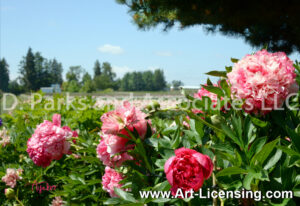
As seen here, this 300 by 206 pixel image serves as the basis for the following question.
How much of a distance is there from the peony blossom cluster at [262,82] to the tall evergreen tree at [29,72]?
237 ft

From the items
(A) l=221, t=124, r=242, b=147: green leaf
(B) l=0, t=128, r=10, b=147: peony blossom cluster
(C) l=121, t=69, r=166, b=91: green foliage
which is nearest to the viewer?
(A) l=221, t=124, r=242, b=147: green leaf

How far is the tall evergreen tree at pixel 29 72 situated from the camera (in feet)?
220

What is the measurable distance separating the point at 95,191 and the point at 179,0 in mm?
4200

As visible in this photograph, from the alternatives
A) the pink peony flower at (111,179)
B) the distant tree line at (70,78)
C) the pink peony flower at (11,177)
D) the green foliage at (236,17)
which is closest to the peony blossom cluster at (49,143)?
the pink peony flower at (111,179)

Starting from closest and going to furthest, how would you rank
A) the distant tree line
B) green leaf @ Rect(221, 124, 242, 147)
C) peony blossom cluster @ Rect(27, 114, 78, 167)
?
green leaf @ Rect(221, 124, 242, 147) → peony blossom cluster @ Rect(27, 114, 78, 167) → the distant tree line

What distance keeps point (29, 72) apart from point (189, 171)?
2929 inches

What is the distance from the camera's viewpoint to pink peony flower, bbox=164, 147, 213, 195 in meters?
0.64

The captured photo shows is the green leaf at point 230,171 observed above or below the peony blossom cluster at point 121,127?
below

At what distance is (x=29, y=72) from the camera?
6812 centimetres

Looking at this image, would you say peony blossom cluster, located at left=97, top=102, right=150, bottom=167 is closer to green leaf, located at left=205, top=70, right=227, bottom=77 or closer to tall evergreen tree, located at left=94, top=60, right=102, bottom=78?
green leaf, located at left=205, top=70, right=227, bottom=77

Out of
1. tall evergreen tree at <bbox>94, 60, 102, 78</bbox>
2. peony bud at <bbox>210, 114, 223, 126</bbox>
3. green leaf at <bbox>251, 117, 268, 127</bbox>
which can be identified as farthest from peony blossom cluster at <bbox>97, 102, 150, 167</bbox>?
tall evergreen tree at <bbox>94, 60, 102, 78</bbox>

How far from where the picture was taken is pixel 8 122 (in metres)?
2.93

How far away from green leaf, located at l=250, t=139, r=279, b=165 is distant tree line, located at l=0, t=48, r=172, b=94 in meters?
50.7

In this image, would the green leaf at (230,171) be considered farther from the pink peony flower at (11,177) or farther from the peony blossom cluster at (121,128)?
the pink peony flower at (11,177)
